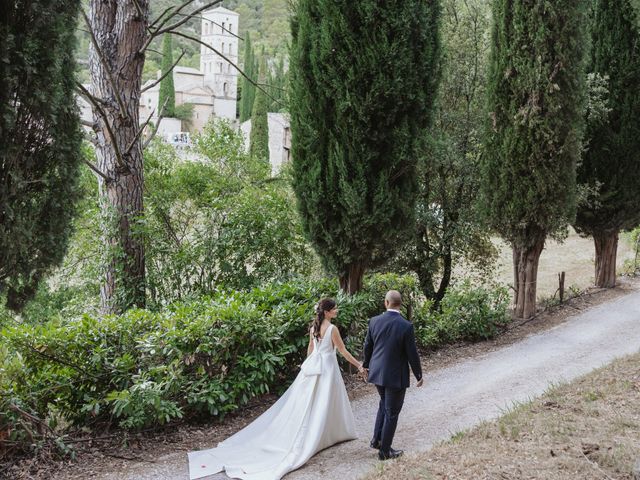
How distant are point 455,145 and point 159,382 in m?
9.06

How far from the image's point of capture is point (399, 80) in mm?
8969

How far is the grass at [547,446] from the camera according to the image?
16.8 ft

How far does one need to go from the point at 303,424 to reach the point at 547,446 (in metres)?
2.34

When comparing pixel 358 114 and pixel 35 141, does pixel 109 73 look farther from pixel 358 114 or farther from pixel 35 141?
pixel 35 141

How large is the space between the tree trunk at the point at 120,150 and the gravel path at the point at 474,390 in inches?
141

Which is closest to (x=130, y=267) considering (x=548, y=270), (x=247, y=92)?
(x=548, y=270)

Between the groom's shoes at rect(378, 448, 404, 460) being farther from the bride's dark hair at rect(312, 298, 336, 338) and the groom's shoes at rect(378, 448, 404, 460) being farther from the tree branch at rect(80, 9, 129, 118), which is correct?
the tree branch at rect(80, 9, 129, 118)

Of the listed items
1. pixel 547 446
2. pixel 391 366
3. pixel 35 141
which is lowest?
pixel 547 446

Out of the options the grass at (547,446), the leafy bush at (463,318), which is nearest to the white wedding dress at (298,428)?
the grass at (547,446)

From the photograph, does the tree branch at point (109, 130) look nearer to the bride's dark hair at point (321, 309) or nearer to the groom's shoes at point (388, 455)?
the bride's dark hair at point (321, 309)

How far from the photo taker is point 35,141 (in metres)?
5.00

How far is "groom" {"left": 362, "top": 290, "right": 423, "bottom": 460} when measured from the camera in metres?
6.20

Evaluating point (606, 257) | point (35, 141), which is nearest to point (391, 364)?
point (35, 141)

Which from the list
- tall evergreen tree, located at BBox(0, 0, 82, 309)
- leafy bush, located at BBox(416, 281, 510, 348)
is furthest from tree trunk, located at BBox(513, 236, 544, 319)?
tall evergreen tree, located at BBox(0, 0, 82, 309)
